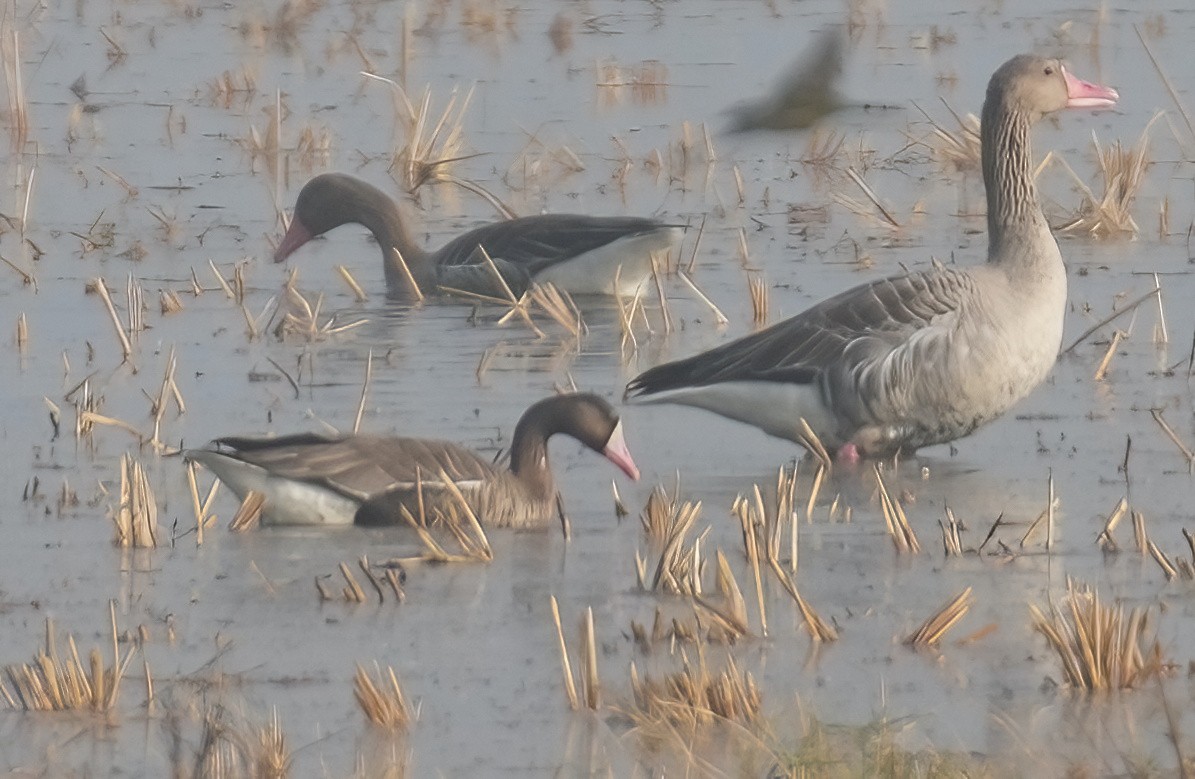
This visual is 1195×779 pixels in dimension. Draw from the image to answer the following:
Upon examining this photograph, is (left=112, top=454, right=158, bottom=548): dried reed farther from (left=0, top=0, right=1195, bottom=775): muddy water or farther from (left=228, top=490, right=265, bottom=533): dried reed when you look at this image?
(left=228, top=490, right=265, bottom=533): dried reed

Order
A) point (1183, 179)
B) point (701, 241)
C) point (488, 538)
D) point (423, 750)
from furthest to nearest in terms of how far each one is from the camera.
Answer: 1. point (1183, 179)
2. point (701, 241)
3. point (488, 538)
4. point (423, 750)

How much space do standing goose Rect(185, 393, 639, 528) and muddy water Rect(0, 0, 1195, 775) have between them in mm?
141

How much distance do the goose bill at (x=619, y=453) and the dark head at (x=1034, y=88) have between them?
274cm

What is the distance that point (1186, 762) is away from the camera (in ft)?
16.2

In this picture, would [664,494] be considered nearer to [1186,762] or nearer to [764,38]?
[1186,762]

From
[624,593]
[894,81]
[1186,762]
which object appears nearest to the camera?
[1186,762]

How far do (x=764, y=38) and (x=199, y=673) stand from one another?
15.0 meters

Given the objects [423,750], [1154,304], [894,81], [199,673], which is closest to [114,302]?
[1154,304]

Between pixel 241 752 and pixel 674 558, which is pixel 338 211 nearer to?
pixel 674 558

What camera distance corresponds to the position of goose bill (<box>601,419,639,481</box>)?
26.6ft

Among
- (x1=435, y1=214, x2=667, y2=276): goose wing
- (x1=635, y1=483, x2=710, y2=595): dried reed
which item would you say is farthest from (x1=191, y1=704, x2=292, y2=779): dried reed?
(x1=435, y1=214, x2=667, y2=276): goose wing

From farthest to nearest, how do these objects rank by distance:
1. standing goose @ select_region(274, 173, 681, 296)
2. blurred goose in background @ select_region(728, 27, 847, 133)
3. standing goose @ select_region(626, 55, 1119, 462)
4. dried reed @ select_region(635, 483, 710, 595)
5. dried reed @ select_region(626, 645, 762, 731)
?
blurred goose in background @ select_region(728, 27, 847, 133) → standing goose @ select_region(274, 173, 681, 296) → standing goose @ select_region(626, 55, 1119, 462) → dried reed @ select_region(635, 483, 710, 595) → dried reed @ select_region(626, 645, 762, 731)

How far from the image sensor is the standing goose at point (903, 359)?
8805 millimetres

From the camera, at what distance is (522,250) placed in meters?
12.8
